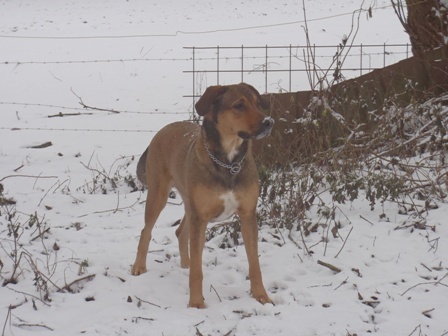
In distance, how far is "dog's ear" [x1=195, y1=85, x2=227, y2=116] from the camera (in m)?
4.61

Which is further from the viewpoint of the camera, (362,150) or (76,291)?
(362,150)

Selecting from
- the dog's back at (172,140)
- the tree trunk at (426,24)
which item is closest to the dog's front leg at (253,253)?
the dog's back at (172,140)

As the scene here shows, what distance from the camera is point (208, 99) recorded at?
462 centimetres

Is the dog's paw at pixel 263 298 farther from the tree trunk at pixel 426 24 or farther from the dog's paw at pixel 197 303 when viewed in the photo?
the tree trunk at pixel 426 24

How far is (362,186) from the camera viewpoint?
6609 mm

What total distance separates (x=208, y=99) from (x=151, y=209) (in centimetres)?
127

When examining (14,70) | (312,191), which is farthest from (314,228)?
(14,70)

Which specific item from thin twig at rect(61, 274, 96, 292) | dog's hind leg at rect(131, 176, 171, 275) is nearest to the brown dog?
dog's hind leg at rect(131, 176, 171, 275)

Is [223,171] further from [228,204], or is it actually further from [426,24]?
[426,24]

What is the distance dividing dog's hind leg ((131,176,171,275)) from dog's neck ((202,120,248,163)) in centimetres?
88

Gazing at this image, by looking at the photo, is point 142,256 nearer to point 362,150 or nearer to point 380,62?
point 362,150

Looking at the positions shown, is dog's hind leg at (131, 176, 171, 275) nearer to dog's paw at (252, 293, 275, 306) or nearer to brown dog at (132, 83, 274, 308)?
brown dog at (132, 83, 274, 308)

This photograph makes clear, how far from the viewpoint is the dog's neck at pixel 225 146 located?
15.5 feet

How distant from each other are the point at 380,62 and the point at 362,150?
8.38 meters
